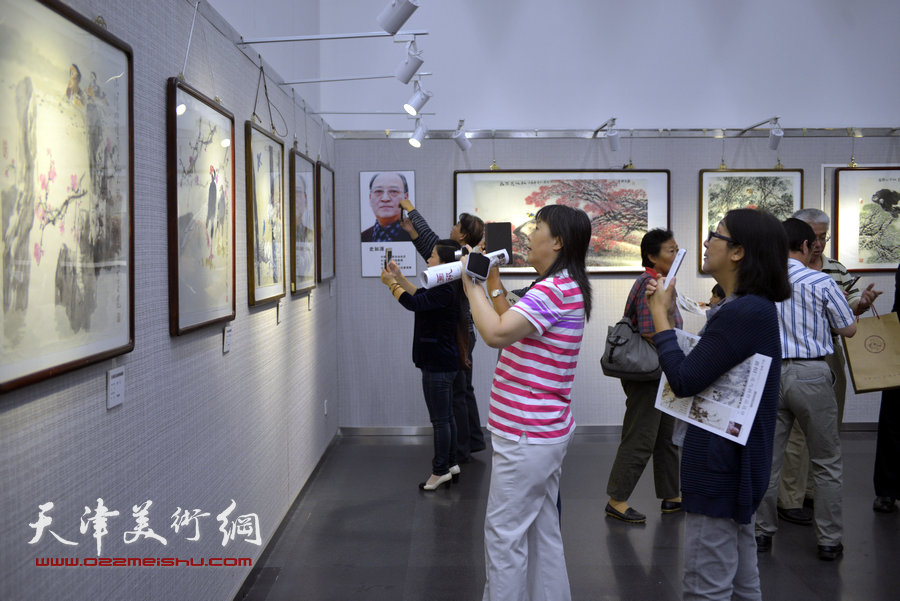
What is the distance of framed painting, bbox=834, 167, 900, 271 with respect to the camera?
561cm

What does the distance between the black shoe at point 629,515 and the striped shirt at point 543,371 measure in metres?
1.86

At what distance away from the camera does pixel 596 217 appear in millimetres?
5613

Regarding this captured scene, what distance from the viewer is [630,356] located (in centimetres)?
357

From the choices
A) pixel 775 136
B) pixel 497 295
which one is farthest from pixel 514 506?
pixel 775 136

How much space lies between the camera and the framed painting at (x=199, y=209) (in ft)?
7.11

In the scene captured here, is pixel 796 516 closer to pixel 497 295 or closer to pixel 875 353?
pixel 875 353

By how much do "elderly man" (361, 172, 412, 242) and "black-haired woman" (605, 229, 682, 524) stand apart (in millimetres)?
2346

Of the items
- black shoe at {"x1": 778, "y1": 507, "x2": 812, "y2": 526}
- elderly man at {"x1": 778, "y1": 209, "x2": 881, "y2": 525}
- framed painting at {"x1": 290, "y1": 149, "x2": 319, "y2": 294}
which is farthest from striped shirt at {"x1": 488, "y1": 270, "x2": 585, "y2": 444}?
black shoe at {"x1": 778, "y1": 507, "x2": 812, "y2": 526}

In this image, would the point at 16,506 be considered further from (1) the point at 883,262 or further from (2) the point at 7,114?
(1) the point at 883,262

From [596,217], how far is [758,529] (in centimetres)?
284

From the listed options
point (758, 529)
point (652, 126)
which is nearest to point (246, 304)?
point (758, 529)

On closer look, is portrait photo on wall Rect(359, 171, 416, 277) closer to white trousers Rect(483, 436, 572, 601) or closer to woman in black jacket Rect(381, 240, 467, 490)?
woman in black jacket Rect(381, 240, 467, 490)

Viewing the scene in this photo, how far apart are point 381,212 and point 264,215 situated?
2396mm

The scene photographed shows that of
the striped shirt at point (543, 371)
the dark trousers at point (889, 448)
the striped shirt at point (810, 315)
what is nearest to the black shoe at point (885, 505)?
the dark trousers at point (889, 448)
